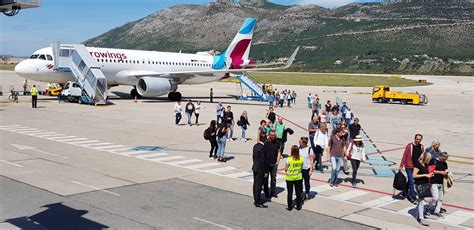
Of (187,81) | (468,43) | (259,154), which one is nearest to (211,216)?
(259,154)

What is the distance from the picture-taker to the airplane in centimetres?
3803

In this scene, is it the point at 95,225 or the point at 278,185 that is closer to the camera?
the point at 95,225

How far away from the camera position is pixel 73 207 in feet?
36.1

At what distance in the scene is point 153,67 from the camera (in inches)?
1703

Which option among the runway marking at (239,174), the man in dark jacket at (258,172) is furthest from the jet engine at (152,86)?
the man in dark jacket at (258,172)

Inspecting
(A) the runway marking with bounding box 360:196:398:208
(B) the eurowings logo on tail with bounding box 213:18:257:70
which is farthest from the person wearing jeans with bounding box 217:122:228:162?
(B) the eurowings logo on tail with bounding box 213:18:257:70

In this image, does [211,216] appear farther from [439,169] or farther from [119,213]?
[439,169]

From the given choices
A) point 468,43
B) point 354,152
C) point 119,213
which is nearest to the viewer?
point 119,213

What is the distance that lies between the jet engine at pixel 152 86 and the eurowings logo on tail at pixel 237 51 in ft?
30.6

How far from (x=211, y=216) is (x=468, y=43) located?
626ft

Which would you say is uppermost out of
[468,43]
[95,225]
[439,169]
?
[468,43]

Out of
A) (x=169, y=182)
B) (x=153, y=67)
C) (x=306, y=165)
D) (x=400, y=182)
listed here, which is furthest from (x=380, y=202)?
(x=153, y=67)

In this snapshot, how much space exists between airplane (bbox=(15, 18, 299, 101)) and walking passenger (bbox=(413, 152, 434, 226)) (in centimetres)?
3056

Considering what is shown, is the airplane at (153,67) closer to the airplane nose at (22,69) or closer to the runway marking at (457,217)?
the airplane nose at (22,69)
